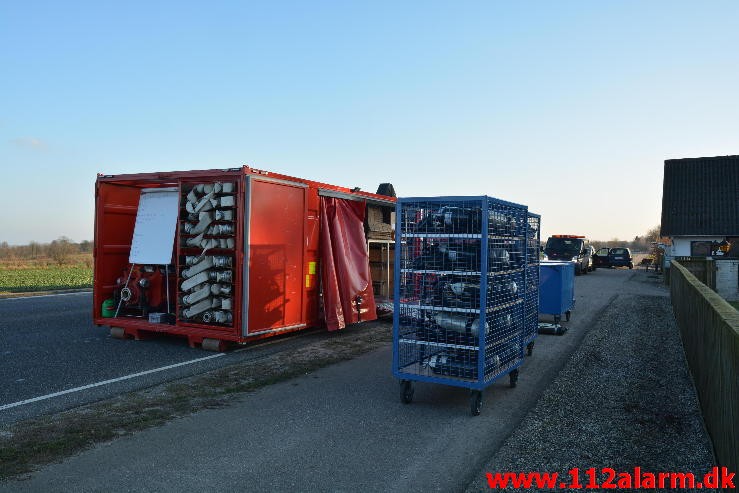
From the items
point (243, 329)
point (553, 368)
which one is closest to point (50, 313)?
point (243, 329)

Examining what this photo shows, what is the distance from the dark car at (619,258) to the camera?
41.9m

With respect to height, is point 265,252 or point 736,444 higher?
point 265,252

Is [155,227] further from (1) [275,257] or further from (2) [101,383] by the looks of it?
(2) [101,383]

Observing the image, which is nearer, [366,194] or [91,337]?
[91,337]

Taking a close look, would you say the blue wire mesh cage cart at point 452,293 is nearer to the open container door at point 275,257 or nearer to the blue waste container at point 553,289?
the open container door at point 275,257

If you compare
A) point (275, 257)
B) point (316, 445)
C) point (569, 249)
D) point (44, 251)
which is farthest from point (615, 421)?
point (44, 251)

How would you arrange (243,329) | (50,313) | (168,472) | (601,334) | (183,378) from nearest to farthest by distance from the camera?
1. (168,472)
2. (183,378)
3. (243,329)
4. (601,334)
5. (50,313)

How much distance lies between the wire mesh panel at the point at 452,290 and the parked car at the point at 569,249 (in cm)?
2585

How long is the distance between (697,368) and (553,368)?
194 cm

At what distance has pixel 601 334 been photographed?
1127 cm

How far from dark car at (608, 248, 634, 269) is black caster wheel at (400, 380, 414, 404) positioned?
39.7 metres

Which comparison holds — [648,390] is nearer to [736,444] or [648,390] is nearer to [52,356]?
[736,444]

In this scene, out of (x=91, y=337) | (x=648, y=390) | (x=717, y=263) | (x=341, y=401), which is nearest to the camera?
(x=341, y=401)

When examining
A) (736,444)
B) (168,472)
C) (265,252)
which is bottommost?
(168,472)
